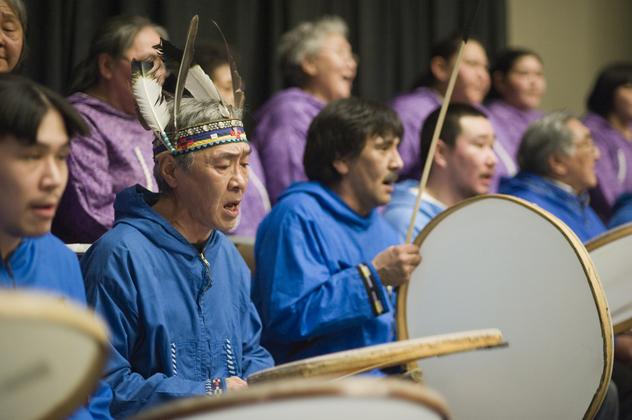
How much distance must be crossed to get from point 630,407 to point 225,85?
1.72 m

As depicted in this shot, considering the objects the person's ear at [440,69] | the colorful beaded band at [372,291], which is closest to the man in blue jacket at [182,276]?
the colorful beaded band at [372,291]

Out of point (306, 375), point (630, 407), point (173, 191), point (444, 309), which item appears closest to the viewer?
point (306, 375)

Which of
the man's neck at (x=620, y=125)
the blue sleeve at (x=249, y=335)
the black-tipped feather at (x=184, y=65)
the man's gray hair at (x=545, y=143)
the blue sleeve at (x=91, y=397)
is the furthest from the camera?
the man's neck at (x=620, y=125)

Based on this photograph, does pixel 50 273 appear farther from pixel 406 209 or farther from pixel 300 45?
pixel 300 45

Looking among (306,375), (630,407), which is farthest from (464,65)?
(306,375)

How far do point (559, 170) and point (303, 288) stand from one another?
1.74 m

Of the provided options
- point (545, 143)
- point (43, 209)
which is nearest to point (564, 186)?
point (545, 143)

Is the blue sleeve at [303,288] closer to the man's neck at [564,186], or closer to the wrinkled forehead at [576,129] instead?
the man's neck at [564,186]

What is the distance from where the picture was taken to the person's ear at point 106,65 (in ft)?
9.89

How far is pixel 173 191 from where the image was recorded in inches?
93.0

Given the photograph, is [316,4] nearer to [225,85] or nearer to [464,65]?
[464,65]

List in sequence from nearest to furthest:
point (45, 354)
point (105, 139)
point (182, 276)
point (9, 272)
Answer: point (45, 354) < point (9, 272) < point (182, 276) < point (105, 139)

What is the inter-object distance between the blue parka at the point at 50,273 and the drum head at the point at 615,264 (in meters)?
1.48

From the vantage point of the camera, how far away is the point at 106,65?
9.93ft
